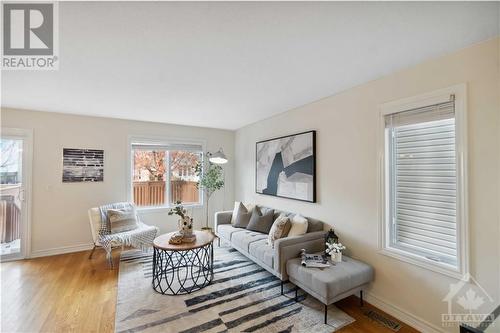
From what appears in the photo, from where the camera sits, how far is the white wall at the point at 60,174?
12.2ft

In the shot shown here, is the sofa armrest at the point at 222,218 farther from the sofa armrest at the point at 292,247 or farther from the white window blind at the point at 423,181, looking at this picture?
the white window blind at the point at 423,181

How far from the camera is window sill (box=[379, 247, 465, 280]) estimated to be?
1.87 m

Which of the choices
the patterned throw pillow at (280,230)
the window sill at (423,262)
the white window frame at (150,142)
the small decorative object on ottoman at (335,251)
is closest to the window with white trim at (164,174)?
the white window frame at (150,142)

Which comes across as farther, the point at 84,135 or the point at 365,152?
the point at 84,135

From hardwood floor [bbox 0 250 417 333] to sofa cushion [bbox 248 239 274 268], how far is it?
2.89 feet

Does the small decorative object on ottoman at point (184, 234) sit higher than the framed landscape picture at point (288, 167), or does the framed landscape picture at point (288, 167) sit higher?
the framed landscape picture at point (288, 167)

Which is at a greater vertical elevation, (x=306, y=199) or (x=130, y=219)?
(x=306, y=199)

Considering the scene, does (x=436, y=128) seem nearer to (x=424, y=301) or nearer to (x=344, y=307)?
(x=424, y=301)

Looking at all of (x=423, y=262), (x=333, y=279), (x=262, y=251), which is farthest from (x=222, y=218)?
(x=423, y=262)

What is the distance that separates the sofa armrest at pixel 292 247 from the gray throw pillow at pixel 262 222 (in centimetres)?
90

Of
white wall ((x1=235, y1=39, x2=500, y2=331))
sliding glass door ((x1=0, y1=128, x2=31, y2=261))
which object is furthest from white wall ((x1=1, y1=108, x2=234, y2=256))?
white wall ((x1=235, y1=39, x2=500, y2=331))

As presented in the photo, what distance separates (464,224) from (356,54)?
1.65 metres

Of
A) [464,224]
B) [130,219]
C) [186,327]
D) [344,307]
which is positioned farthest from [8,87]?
[464,224]

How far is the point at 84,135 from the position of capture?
4.04 metres
